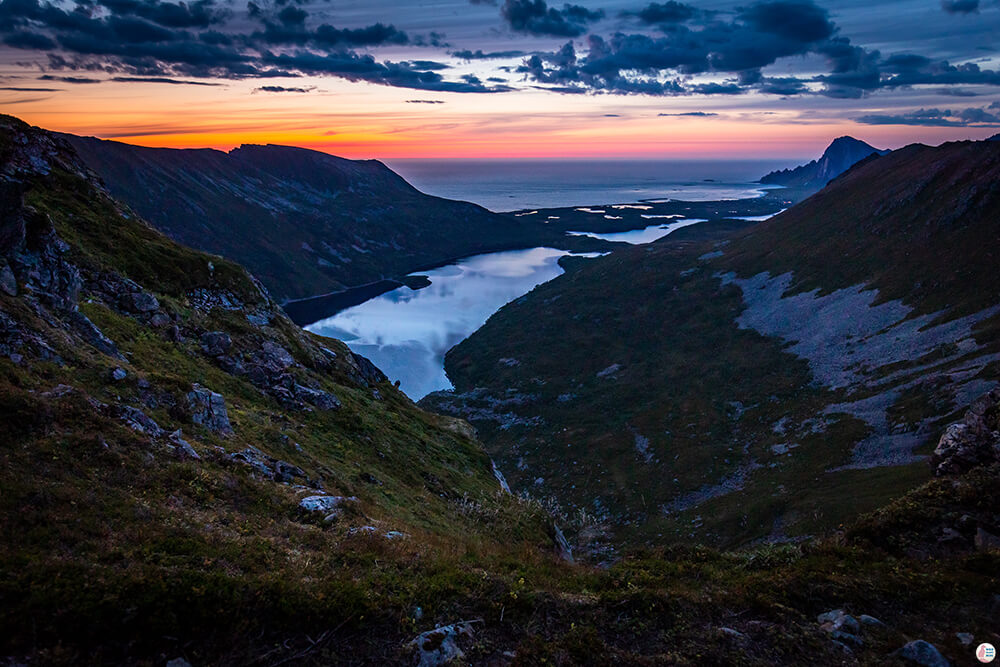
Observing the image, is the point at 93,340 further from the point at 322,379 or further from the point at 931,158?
the point at 931,158

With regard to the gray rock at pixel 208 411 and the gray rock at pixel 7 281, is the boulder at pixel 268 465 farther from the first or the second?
the gray rock at pixel 7 281

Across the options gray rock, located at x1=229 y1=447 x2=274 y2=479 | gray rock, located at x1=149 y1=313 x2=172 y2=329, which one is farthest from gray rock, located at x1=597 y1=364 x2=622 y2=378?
gray rock, located at x1=229 y1=447 x2=274 y2=479

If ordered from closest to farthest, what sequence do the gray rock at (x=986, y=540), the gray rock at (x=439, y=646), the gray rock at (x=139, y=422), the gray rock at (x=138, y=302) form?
1. the gray rock at (x=439, y=646)
2. the gray rock at (x=986, y=540)
3. the gray rock at (x=139, y=422)
4. the gray rock at (x=138, y=302)

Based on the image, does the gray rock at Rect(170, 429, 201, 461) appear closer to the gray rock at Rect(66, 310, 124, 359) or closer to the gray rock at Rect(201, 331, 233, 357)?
the gray rock at Rect(66, 310, 124, 359)

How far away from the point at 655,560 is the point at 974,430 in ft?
44.9

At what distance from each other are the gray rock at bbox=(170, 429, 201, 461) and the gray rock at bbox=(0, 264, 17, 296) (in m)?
8.55

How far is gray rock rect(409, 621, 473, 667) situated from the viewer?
9945 millimetres

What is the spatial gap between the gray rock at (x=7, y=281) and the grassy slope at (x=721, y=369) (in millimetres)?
45315

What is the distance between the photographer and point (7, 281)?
62.8 feet

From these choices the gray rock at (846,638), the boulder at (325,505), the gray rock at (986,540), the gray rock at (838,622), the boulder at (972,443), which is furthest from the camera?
the boulder at (972,443)

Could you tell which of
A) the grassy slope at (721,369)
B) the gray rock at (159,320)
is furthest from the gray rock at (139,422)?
Answer: the grassy slope at (721,369)

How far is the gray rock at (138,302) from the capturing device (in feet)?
91.9

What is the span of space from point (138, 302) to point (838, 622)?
3304 cm

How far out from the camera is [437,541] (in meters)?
16.3
